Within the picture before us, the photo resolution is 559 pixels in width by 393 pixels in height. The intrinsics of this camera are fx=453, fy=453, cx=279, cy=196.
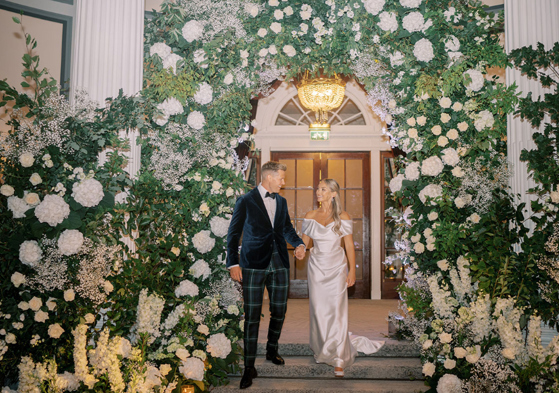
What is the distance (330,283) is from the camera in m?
4.64

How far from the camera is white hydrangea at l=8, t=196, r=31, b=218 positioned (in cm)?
321

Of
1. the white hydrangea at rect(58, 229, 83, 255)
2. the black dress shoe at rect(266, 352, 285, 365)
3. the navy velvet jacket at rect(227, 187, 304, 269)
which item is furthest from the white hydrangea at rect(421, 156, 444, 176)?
the white hydrangea at rect(58, 229, 83, 255)

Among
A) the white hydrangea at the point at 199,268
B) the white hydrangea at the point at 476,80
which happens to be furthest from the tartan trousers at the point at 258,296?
the white hydrangea at the point at 476,80

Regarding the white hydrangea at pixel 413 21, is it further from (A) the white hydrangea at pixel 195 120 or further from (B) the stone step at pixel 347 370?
(B) the stone step at pixel 347 370

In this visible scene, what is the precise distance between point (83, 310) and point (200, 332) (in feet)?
3.36

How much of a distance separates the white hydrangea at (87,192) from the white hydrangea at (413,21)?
3112 mm

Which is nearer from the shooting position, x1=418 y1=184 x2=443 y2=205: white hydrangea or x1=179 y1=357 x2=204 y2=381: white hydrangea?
x1=179 y1=357 x2=204 y2=381: white hydrangea

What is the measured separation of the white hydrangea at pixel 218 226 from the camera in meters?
4.31

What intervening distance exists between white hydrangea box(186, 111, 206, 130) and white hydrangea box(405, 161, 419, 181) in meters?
2.03

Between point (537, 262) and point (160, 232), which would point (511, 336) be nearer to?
point (537, 262)

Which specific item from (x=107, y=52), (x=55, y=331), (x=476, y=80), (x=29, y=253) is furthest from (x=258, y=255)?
(x=476, y=80)

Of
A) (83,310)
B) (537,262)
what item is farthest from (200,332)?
(537,262)

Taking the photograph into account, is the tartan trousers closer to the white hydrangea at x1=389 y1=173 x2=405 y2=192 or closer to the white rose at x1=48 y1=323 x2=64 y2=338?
the white hydrangea at x1=389 y1=173 x2=405 y2=192

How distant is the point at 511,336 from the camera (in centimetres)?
299
